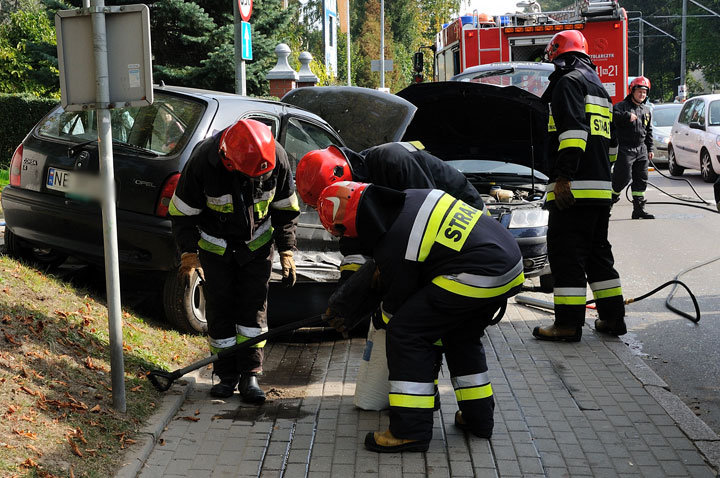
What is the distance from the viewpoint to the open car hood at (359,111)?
7.14 meters

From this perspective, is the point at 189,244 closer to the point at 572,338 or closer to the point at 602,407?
the point at 602,407

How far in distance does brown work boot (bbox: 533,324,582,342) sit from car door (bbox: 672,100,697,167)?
1295 cm

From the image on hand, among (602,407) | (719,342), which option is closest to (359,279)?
(602,407)

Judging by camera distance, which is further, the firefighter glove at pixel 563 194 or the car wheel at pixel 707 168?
the car wheel at pixel 707 168

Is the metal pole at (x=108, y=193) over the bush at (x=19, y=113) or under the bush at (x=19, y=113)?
under

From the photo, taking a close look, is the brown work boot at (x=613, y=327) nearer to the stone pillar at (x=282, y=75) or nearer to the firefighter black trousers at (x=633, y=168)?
the firefighter black trousers at (x=633, y=168)

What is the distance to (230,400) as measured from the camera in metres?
5.02

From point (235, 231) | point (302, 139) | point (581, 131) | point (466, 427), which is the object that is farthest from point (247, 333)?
point (581, 131)

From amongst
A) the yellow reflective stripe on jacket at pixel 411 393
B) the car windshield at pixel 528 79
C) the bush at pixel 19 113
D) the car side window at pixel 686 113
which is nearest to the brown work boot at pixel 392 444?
the yellow reflective stripe on jacket at pixel 411 393

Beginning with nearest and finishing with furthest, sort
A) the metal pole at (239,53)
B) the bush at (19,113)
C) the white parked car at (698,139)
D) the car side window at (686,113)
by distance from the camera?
the metal pole at (239,53) < the bush at (19,113) < the white parked car at (698,139) < the car side window at (686,113)

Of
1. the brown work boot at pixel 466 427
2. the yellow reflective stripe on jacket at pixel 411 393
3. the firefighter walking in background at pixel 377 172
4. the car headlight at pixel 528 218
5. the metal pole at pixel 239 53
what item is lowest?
the brown work boot at pixel 466 427

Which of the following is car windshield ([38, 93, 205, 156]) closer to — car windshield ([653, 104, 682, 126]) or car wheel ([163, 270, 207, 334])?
car wheel ([163, 270, 207, 334])

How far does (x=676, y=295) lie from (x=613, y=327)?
1.75m

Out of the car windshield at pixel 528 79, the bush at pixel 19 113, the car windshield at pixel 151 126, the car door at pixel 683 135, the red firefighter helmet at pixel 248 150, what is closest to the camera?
the red firefighter helmet at pixel 248 150
